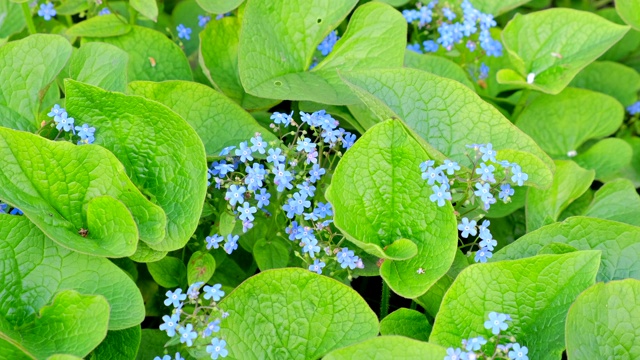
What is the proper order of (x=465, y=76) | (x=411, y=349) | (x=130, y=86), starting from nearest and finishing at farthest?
(x=411, y=349), (x=130, y=86), (x=465, y=76)

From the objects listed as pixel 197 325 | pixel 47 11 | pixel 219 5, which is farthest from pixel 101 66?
pixel 197 325

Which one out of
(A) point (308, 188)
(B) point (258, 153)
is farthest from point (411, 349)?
(B) point (258, 153)

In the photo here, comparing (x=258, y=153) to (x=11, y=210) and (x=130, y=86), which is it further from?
(x=11, y=210)

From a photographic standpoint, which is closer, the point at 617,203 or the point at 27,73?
the point at 27,73

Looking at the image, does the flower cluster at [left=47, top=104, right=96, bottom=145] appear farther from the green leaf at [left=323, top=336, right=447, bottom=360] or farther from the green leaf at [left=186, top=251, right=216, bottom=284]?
the green leaf at [left=323, top=336, right=447, bottom=360]

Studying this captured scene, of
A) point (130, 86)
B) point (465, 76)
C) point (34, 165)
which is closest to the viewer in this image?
point (34, 165)

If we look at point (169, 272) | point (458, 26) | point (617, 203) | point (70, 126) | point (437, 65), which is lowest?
point (617, 203)

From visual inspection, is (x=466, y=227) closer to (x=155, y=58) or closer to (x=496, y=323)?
(x=496, y=323)
